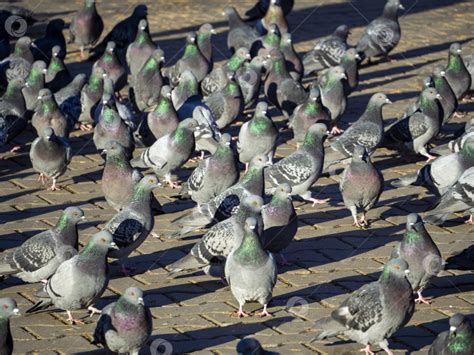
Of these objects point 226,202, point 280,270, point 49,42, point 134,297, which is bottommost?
point 49,42

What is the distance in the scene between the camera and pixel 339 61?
16.4 m

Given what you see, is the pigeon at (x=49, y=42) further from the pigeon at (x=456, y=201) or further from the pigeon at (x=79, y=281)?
the pigeon at (x=79, y=281)

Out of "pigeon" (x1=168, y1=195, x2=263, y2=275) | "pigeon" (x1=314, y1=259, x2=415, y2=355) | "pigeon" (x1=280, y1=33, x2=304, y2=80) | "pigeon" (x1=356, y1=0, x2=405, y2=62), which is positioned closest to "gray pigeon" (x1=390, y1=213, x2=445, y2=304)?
"pigeon" (x1=314, y1=259, x2=415, y2=355)

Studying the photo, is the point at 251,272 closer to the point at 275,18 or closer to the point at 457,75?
the point at 457,75

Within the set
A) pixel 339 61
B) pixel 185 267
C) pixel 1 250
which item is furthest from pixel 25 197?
pixel 339 61

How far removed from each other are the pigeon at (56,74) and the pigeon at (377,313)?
7871 millimetres

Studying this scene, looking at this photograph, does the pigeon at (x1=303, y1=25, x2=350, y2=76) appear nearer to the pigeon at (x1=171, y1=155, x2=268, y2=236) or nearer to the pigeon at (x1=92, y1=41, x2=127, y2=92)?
the pigeon at (x1=92, y1=41, x2=127, y2=92)

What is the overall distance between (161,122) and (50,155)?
1604 millimetres

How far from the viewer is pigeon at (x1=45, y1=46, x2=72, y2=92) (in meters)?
15.8

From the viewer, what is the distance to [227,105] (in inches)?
568

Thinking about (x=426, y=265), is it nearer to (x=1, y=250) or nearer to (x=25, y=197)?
(x=1, y=250)

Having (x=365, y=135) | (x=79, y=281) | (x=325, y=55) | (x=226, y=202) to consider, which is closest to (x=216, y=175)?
(x=226, y=202)

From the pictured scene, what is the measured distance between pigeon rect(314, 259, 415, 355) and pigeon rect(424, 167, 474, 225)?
2700 millimetres

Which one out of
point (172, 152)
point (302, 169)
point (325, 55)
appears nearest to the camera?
point (302, 169)
